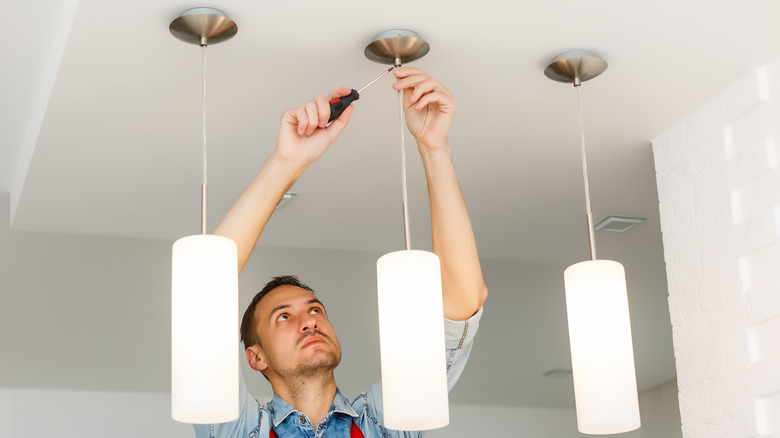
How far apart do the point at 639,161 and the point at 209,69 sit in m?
1.03

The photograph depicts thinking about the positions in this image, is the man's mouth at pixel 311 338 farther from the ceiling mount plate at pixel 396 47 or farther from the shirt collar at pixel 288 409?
the ceiling mount plate at pixel 396 47

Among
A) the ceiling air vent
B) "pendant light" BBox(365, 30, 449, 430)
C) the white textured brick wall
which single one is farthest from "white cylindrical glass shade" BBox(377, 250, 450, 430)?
the ceiling air vent

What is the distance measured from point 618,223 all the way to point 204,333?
5.23 feet

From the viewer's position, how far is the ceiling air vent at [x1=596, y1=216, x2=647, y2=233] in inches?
110

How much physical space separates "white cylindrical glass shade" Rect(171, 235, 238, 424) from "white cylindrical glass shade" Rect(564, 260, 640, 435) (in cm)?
57

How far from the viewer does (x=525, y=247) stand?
3.07 metres

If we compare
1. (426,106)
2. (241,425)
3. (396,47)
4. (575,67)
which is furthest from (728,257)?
(241,425)

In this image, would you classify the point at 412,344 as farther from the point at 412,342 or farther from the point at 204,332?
the point at 204,332

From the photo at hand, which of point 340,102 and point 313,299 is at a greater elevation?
point 340,102

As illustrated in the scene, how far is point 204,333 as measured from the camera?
58.7 inches

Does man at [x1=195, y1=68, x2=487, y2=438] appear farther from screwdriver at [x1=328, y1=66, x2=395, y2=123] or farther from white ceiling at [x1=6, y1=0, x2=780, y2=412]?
white ceiling at [x1=6, y1=0, x2=780, y2=412]

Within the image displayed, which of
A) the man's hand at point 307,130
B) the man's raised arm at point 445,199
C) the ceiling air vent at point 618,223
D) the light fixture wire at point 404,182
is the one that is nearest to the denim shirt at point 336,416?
the man's raised arm at point 445,199

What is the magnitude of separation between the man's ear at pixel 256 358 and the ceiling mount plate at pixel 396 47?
0.72 metres

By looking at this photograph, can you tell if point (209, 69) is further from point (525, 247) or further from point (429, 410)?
point (525, 247)
